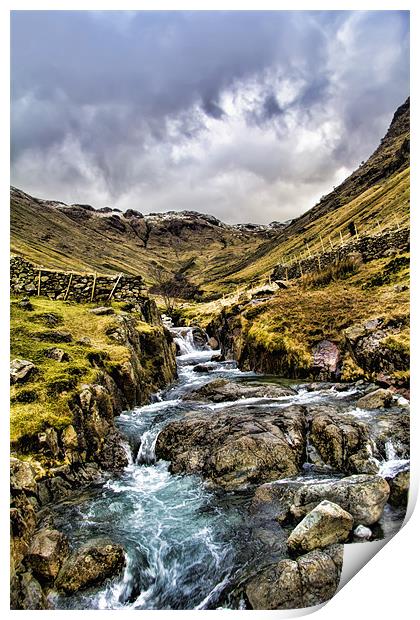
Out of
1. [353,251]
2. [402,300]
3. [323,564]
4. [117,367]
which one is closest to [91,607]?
[323,564]

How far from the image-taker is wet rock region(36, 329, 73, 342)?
15625 millimetres

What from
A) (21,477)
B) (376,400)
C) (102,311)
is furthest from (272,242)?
(21,477)

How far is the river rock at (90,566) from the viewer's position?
719cm

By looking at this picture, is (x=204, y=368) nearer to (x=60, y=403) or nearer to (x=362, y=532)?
(x=60, y=403)

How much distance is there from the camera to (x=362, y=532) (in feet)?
26.2

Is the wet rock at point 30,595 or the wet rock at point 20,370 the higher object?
the wet rock at point 20,370

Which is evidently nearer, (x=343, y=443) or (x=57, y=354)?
(x=343, y=443)

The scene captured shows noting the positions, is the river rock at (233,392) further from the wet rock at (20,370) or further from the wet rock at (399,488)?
the wet rock at (20,370)

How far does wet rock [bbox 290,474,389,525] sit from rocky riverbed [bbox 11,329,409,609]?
0.03m

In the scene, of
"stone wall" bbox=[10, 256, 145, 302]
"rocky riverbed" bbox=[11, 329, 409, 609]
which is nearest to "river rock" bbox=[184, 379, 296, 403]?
"rocky riverbed" bbox=[11, 329, 409, 609]

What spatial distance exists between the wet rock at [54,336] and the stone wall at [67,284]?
19.1 ft

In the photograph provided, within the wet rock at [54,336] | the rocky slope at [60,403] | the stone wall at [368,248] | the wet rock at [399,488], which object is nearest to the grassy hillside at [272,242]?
the stone wall at [368,248]

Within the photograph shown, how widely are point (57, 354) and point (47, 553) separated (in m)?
7.84
